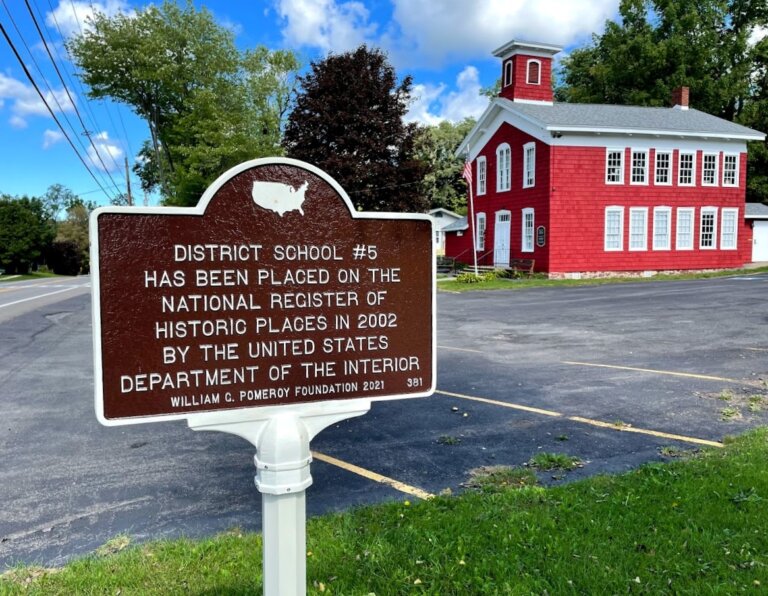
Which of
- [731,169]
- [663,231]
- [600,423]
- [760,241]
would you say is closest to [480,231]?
[663,231]

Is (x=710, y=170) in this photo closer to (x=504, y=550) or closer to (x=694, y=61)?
(x=694, y=61)

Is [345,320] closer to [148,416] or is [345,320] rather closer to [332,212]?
[332,212]

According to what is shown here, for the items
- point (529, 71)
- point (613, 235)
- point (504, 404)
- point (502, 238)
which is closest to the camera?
point (504, 404)

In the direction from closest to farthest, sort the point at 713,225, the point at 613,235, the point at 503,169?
the point at 613,235 < the point at 713,225 < the point at 503,169

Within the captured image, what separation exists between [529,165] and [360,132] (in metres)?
12.2

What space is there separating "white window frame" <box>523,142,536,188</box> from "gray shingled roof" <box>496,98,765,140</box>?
149cm

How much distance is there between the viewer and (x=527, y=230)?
3058 centimetres

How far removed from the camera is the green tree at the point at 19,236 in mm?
54938

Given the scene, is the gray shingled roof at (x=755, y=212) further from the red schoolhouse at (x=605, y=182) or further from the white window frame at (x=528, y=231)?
the white window frame at (x=528, y=231)

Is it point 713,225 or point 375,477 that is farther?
point 713,225

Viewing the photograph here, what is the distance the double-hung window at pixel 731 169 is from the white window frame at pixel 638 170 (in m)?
4.71

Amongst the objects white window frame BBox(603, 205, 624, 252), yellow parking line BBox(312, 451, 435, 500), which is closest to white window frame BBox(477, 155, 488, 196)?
white window frame BBox(603, 205, 624, 252)

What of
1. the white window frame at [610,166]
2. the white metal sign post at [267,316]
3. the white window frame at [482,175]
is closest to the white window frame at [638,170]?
the white window frame at [610,166]

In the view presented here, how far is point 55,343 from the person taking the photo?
511 inches
